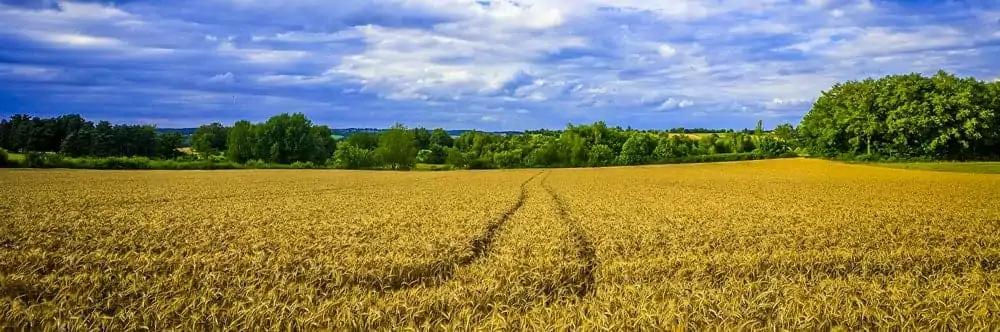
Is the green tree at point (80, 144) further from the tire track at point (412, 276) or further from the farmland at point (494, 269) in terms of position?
the tire track at point (412, 276)

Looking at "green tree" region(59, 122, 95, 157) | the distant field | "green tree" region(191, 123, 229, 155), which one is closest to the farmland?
the distant field

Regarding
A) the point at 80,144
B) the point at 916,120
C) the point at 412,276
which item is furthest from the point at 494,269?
the point at 80,144

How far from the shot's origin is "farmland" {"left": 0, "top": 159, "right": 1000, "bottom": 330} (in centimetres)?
775

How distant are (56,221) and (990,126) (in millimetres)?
79896

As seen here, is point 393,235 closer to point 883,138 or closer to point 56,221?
point 56,221

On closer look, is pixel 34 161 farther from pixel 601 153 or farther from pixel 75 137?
pixel 601 153

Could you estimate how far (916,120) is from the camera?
223ft

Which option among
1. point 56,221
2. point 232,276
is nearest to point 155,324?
point 232,276

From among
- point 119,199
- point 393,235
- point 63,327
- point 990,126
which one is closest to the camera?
point 63,327

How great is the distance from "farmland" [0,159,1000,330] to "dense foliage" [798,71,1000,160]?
180 feet

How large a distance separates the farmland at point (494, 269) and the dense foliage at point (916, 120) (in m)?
54.8

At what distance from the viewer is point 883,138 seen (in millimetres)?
72312

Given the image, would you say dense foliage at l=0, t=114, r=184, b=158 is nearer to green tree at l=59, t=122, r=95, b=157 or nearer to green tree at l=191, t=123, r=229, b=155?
green tree at l=59, t=122, r=95, b=157

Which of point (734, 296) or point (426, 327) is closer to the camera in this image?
point (426, 327)
